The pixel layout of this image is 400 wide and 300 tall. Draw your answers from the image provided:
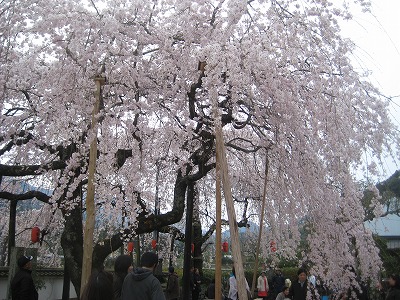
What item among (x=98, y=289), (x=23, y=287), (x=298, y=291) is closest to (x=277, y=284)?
(x=298, y=291)

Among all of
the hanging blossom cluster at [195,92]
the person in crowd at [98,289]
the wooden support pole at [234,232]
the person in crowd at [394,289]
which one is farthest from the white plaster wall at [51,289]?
the person in crowd at [98,289]

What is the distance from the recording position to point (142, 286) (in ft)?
11.6

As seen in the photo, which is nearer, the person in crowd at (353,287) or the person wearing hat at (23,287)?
the person wearing hat at (23,287)

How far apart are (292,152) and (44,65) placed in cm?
439

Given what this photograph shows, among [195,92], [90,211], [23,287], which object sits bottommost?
[23,287]

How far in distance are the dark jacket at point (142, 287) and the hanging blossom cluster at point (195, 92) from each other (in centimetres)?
243

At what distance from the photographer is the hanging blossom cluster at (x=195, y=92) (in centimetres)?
565

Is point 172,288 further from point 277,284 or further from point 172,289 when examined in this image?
point 277,284

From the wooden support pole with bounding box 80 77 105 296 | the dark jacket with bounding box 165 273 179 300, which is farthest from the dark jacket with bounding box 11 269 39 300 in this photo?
the dark jacket with bounding box 165 273 179 300

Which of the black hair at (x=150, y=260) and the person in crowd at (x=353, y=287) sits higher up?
the black hair at (x=150, y=260)

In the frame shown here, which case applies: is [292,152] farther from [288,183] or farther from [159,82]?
[159,82]

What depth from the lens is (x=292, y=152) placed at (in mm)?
6988

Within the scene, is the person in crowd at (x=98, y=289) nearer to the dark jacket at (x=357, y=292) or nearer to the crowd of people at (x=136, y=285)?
the crowd of people at (x=136, y=285)

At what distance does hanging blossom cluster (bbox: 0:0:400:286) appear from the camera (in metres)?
5.65
